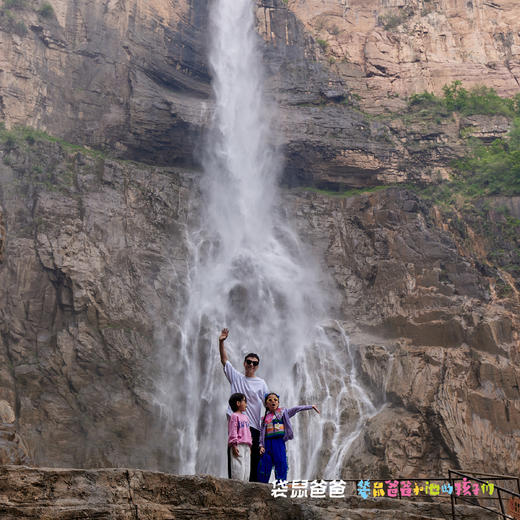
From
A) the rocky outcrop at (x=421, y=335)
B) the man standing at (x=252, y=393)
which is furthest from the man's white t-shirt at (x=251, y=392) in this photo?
the rocky outcrop at (x=421, y=335)

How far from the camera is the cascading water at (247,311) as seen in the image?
22531mm

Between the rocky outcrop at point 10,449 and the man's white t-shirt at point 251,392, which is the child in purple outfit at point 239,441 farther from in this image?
the rocky outcrop at point 10,449

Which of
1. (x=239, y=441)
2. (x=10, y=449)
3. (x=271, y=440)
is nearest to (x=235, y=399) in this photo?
(x=239, y=441)

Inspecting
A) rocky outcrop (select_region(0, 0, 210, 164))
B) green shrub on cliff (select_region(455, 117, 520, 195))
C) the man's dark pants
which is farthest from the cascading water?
the man's dark pants

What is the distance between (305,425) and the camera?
22.5 meters

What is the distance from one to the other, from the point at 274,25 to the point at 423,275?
22630 millimetres

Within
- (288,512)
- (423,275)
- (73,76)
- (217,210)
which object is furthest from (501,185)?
(288,512)

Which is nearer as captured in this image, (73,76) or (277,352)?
(277,352)

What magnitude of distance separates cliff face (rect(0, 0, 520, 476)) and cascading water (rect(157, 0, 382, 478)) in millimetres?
840

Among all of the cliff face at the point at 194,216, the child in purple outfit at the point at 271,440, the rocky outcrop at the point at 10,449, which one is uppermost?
the cliff face at the point at 194,216

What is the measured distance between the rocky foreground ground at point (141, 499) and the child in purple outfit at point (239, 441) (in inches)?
14.7

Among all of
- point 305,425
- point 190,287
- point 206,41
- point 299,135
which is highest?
point 206,41

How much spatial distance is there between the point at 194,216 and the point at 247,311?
7.00 metres

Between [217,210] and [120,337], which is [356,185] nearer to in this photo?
[217,210]
